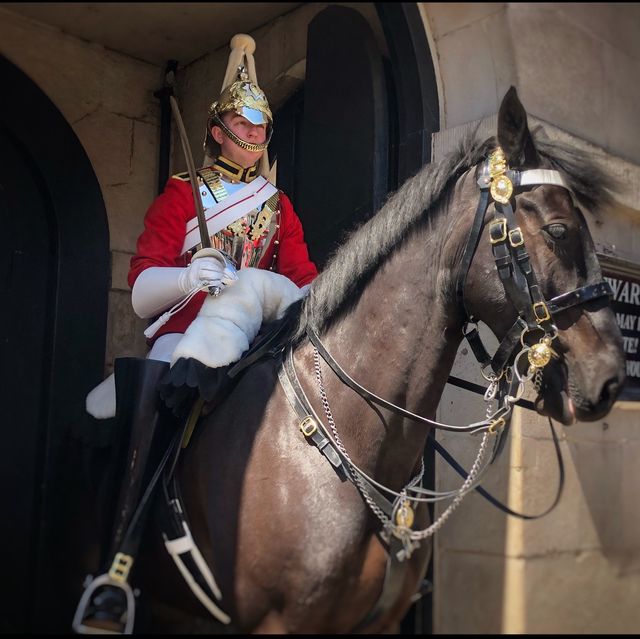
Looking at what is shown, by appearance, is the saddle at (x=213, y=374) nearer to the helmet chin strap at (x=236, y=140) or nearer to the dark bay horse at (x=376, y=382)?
the dark bay horse at (x=376, y=382)

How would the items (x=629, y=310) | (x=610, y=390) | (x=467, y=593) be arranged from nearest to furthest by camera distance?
1. (x=610, y=390)
2. (x=467, y=593)
3. (x=629, y=310)

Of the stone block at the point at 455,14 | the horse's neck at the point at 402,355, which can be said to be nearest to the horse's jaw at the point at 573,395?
the horse's neck at the point at 402,355

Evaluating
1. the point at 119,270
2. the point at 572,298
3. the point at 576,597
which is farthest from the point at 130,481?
the point at 119,270

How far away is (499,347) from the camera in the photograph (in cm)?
215

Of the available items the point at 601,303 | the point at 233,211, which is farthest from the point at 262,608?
the point at 233,211

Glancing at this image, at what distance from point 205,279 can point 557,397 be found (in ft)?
3.86

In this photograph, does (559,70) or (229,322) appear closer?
(229,322)

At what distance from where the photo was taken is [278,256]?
3.35 metres

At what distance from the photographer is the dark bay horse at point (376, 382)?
2.11 m

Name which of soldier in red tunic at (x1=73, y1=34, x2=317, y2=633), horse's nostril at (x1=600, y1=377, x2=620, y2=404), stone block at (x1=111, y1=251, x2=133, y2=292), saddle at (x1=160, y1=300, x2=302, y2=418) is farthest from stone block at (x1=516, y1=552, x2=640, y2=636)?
stone block at (x1=111, y1=251, x2=133, y2=292)

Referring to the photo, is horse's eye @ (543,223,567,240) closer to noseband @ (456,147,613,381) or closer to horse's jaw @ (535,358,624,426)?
noseband @ (456,147,613,381)

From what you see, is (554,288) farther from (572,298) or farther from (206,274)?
(206,274)

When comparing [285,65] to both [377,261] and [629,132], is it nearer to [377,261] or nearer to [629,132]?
[629,132]

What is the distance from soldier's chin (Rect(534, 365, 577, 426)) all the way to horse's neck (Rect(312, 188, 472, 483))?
29 cm
